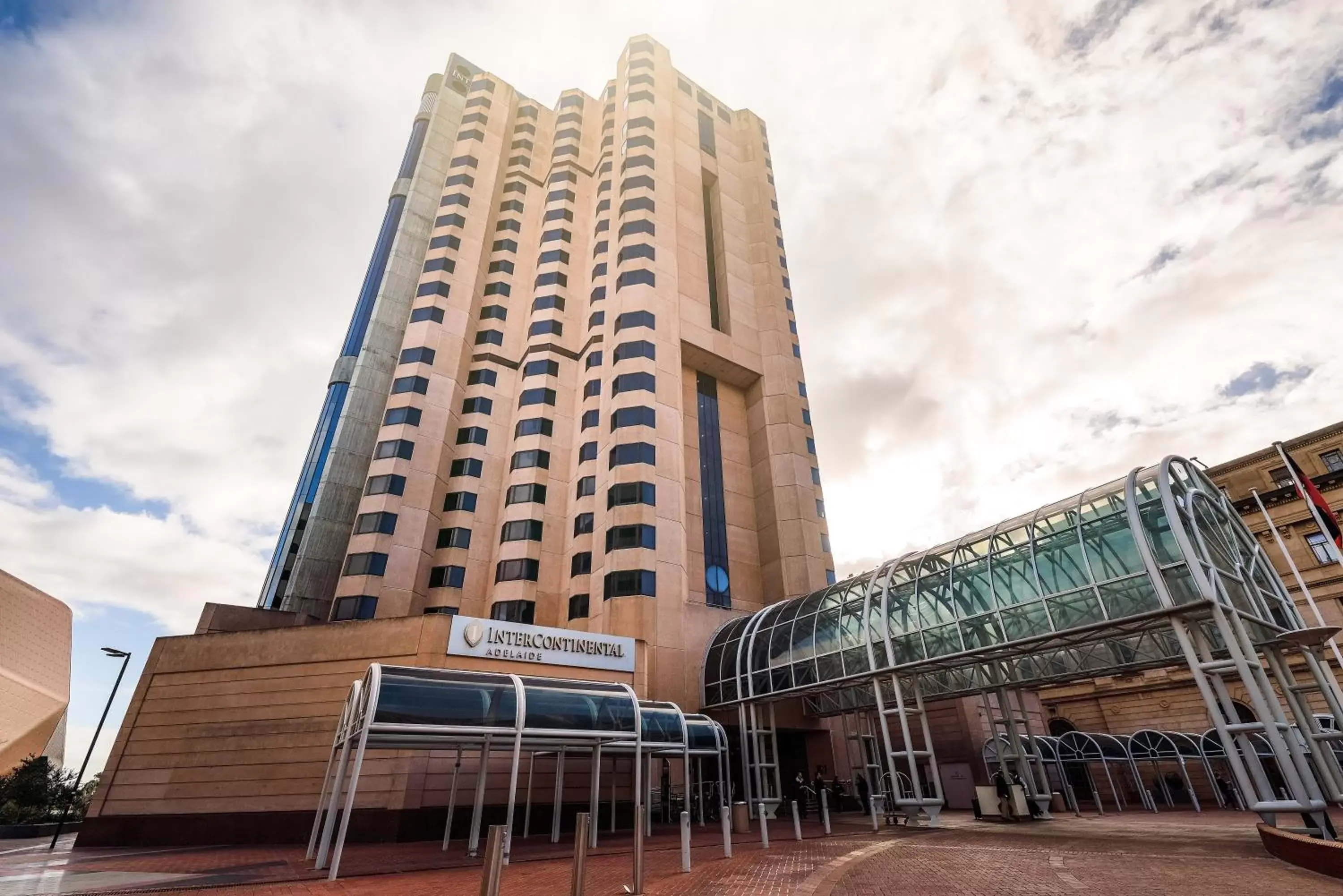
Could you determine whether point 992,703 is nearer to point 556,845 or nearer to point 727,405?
point 727,405

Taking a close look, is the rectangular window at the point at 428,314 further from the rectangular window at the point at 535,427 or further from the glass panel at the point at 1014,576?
the glass panel at the point at 1014,576

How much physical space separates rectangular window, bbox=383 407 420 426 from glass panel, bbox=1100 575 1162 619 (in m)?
44.3

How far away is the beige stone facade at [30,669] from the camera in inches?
2302

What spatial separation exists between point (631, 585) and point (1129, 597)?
75.0ft

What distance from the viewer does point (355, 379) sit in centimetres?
6184

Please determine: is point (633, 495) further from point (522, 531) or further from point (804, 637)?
point (804, 637)

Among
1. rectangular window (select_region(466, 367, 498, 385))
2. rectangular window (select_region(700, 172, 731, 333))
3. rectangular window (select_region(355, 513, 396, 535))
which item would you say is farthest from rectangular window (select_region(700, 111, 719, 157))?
rectangular window (select_region(355, 513, 396, 535))

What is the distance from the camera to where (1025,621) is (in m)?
18.7

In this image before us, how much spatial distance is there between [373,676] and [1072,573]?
20021 millimetres

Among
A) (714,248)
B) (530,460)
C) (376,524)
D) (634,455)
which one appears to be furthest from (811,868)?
(714,248)

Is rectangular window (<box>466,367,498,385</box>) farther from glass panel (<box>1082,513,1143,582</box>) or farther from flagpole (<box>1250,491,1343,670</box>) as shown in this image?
flagpole (<box>1250,491,1343,670</box>)

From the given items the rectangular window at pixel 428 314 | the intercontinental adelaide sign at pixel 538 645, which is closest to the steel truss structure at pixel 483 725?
the intercontinental adelaide sign at pixel 538 645

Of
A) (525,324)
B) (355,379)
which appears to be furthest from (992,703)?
(355,379)

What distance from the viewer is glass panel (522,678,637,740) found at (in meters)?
16.1
